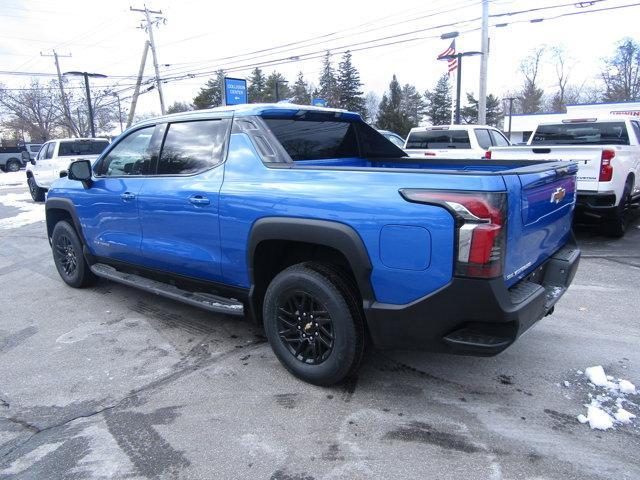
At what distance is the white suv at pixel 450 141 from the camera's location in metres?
10.8

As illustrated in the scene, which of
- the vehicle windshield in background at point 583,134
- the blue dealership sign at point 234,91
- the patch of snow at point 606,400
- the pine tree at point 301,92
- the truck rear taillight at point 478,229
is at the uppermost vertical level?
the pine tree at point 301,92

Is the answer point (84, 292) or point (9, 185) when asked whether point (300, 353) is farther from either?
point (9, 185)

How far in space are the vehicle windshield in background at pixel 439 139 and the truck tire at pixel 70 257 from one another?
826 cm

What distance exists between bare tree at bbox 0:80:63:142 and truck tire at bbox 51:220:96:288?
5653 centimetres

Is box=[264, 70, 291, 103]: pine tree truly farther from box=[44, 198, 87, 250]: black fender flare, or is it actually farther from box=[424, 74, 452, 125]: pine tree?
box=[44, 198, 87, 250]: black fender flare

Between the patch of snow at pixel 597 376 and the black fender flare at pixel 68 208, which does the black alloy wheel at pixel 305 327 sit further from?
the black fender flare at pixel 68 208

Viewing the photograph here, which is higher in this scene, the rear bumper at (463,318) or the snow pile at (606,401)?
the rear bumper at (463,318)

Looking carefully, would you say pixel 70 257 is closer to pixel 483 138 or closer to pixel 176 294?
pixel 176 294

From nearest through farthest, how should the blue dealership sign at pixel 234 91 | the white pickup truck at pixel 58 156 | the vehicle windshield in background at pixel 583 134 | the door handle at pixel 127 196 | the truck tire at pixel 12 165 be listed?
the door handle at pixel 127 196, the vehicle windshield in background at pixel 583 134, the white pickup truck at pixel 58 156, the blue dealership sign at pixel 234 91, the truck tire at pixel 12 165

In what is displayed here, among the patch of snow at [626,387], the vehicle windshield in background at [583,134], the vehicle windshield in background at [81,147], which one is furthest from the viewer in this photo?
the vehicle windshield in background at [81,147]

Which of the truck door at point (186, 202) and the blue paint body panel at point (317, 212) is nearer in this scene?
the blue paint body panel at point (317, 212)

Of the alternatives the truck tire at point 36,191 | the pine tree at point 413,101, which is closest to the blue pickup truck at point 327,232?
the truck tire at point 36,191

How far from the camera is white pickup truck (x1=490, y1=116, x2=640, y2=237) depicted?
679cm

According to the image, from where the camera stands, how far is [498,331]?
2570mm
